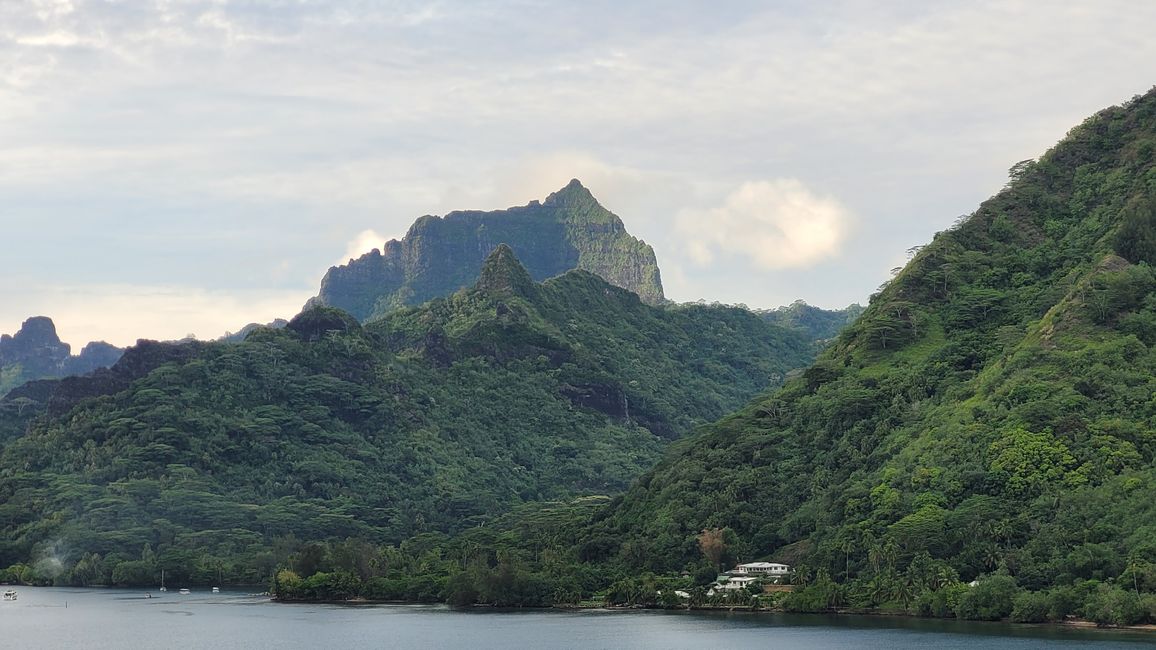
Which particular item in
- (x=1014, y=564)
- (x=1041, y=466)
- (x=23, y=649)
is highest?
(x=1041, y=466)

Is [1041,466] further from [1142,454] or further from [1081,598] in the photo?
[1081,598]

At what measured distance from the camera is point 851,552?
653ft

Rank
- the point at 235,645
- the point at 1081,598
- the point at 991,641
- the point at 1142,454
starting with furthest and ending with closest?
the point at 1142,454 → the point at 235,645 → the point at 1081,598 → the point at 991,641

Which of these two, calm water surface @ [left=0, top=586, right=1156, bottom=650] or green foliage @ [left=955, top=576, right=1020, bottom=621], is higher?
green foliage @ [left=955, top=576, right=1020, bottom=621]

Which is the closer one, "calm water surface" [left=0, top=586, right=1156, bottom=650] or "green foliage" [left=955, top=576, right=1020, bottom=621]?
"calm water surface" [left=0, top=586, right=1156, bottom=650]

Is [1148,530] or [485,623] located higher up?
[1148,530]

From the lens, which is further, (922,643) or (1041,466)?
(1041,466)

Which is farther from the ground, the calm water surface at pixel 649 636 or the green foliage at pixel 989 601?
the green foliage at pixel 989 601

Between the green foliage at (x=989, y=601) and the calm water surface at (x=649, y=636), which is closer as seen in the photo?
the calm water surface at (x=649, y=636)

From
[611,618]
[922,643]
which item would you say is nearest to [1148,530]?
[922,643]

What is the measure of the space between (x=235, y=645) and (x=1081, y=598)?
101 m

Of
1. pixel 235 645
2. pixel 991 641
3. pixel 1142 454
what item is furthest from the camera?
pixel 1142 454

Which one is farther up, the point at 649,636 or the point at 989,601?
the point at 989,601

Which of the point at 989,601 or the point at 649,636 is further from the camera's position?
the point at 649,636
